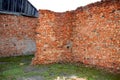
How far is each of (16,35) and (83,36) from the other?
7.68m

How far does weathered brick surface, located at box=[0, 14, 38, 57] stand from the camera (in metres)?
17.1

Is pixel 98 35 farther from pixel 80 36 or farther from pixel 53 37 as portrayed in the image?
pixel 53 37

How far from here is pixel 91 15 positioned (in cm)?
1147

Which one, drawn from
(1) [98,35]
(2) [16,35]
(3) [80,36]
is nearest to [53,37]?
(3) [80,36]

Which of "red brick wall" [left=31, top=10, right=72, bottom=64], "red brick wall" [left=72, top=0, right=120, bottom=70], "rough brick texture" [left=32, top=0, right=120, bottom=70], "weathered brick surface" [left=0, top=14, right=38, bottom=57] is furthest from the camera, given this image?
"weathered brick surface" [left=0, top=14, right=38, bottom=57]

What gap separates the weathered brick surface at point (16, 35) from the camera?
17094 millimetres

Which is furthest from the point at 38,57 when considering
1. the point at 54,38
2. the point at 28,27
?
the point at 28,27

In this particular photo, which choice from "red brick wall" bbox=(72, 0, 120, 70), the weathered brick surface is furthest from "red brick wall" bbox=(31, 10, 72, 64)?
the weathered brick surface

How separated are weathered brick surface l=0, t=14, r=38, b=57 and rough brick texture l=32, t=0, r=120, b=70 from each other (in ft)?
17.6

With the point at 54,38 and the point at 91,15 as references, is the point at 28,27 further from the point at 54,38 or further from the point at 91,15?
the point at 91,15

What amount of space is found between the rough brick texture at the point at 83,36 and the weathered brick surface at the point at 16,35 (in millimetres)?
5361

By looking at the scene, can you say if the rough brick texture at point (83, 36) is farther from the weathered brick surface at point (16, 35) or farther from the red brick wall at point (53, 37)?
the weathered brick surface at point (16, 35)

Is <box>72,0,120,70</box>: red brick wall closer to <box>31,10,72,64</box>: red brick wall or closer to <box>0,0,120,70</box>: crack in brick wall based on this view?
<box>0,0,120,70</box>: crack in brick wall

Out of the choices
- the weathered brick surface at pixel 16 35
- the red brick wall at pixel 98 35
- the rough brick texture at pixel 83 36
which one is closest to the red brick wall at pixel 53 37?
the rough brick texture at pixel 83 36
